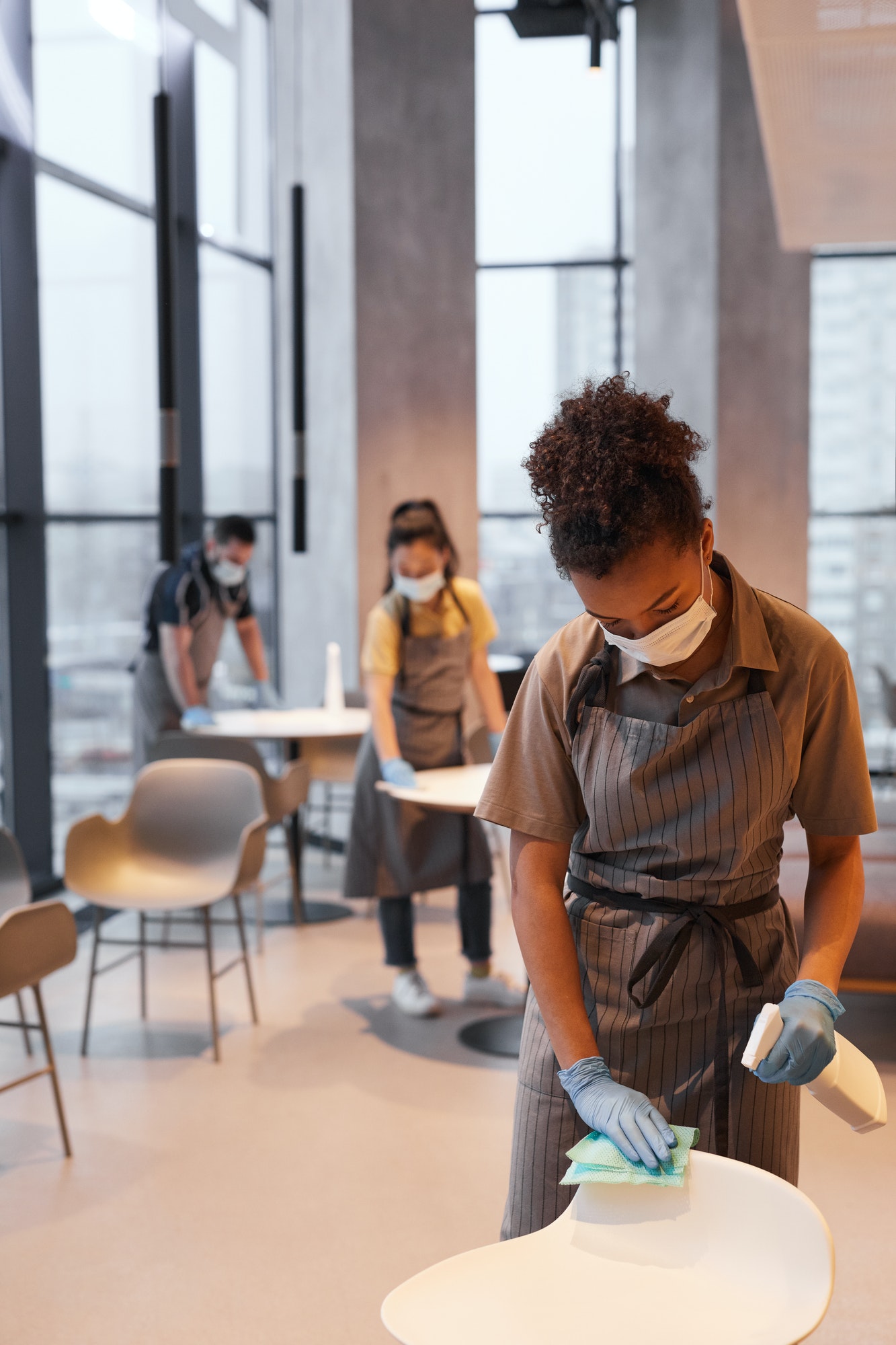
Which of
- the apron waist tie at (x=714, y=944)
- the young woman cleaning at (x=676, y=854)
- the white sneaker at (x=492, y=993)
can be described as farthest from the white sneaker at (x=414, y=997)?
the apron waist tie at (x=714, y=944)

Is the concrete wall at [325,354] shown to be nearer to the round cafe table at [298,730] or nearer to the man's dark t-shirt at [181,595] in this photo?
the round cafe table at [298,730]

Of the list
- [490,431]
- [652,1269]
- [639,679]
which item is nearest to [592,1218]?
[652,1269]

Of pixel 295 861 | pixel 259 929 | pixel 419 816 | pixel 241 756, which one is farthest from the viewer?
pixel 295 861

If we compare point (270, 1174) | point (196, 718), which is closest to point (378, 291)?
point (196, 718)

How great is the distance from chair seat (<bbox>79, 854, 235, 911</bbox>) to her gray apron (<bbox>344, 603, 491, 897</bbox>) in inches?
17.3

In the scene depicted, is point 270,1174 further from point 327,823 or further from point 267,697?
point 267,697

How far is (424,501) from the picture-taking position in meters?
3.98

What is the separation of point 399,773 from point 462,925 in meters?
Answer: 0.73

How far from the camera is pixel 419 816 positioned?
13.3 ft

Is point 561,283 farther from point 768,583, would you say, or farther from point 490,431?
point 768,583

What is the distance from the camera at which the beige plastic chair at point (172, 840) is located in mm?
3922

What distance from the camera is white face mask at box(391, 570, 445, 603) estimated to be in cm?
395

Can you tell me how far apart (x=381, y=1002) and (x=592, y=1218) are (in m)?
2.98

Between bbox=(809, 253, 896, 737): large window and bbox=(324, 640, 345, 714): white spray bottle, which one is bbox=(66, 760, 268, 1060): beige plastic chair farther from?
bbox=(809, 253, 896, 737): large window
